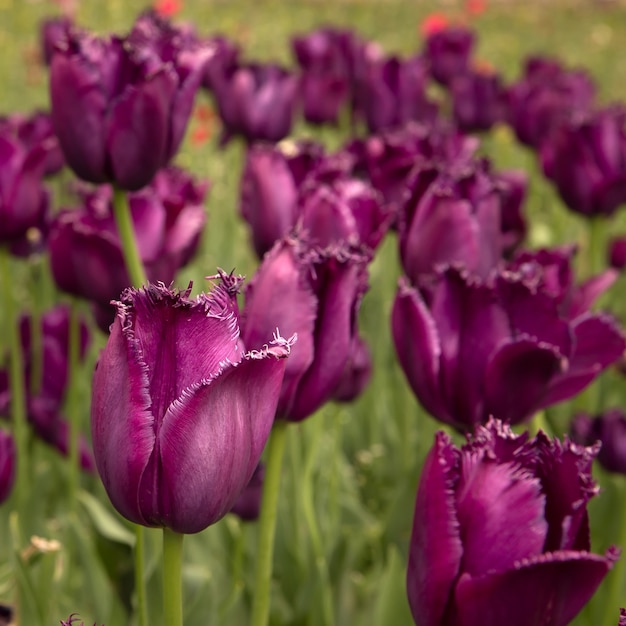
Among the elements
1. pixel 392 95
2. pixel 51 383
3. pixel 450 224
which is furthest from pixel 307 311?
pixel 392 95

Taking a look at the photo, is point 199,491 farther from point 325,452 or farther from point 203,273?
point 203,273

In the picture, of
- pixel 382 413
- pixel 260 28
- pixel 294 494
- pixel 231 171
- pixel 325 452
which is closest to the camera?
pixel 294 494

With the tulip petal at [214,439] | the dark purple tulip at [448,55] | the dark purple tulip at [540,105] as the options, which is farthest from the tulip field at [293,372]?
the dark purple tulip at [448,55]

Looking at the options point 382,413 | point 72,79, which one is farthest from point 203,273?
point 72,79

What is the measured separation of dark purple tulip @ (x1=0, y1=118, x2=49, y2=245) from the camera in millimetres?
1300

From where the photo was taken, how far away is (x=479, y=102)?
2760mm

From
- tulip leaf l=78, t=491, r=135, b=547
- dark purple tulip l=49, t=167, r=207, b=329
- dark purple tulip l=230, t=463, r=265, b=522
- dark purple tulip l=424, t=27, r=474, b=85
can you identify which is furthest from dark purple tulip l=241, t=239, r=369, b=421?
dark purple tulip l=424, t=27, r=474, b=85

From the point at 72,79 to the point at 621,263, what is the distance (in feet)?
4.62

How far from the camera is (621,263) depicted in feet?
6.95

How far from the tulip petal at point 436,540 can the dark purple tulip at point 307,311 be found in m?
0.17

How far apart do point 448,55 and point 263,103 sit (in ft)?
4.24

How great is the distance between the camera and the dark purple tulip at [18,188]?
51.2 inches

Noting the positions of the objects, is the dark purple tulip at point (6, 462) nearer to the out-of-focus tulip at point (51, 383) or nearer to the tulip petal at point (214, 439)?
the out-of-focus tulip at point (51, 383)

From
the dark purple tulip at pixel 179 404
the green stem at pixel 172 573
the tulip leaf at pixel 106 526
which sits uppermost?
the dark purple tulip at pixel 179 404
